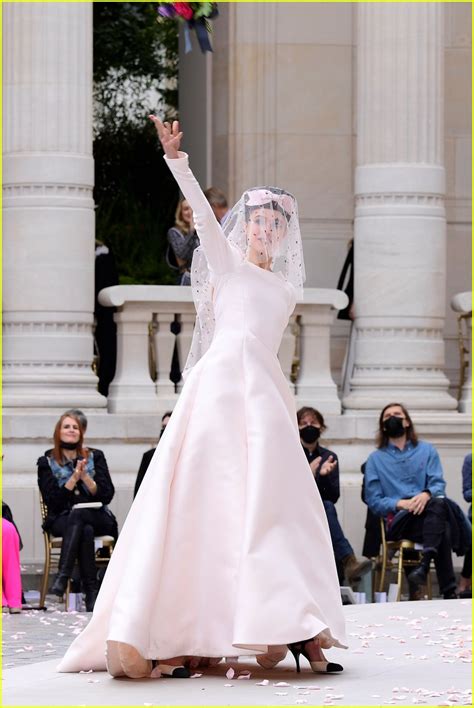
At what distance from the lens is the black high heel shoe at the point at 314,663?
28.7 ft

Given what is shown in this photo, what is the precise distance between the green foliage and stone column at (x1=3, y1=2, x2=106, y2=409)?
5.59 meters

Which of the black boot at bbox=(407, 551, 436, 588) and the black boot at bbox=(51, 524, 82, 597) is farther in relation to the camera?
the black boot at bbox=(407, 551, 436, 588)

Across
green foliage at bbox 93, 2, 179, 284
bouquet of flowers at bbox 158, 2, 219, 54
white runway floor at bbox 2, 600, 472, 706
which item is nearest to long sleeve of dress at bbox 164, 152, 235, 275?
bouquet of flowers at bbox 158, 2, 219, 54

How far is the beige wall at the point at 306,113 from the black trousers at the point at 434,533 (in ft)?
15.8

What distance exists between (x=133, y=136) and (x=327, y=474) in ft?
37.1

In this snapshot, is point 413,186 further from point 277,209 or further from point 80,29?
point 277,209

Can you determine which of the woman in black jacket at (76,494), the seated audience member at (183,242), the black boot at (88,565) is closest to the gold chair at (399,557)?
the woman in black jacket at (76,494)

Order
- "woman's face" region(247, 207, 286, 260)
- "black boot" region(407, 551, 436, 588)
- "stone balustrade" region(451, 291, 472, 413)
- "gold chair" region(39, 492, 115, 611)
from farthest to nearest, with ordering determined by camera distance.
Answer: "stone balustrade" region(451, 291, 472, 413)
"gold chair" region(39, 492, 115, 611)
"black boot" region(407, 551, 436, 588)
"woman's face" region(247, 207, 286, 260)

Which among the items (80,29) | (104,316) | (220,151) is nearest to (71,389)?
(104,316)

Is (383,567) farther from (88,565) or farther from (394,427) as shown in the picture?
(88,565)

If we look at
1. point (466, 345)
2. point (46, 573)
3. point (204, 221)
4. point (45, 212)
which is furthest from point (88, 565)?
point (204, 221)

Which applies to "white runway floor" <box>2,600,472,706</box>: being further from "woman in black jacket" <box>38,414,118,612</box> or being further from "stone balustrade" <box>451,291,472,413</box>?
"stone balustrade" <box>451,291,472,413</box>

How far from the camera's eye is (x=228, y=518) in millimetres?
8828

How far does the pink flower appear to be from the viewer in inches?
343
